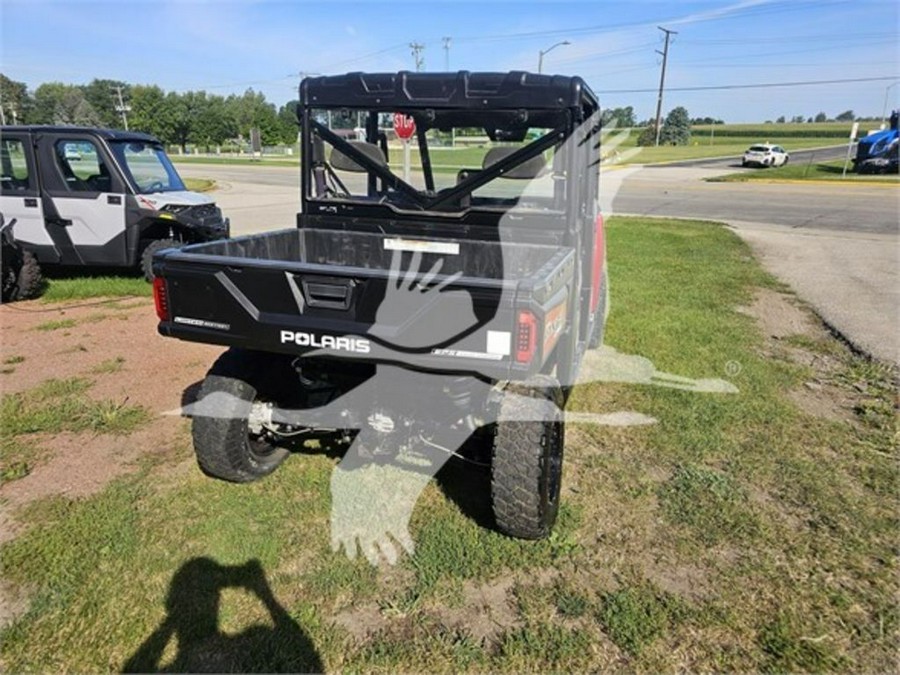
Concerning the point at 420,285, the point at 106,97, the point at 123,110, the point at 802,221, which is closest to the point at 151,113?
the point at 123,110

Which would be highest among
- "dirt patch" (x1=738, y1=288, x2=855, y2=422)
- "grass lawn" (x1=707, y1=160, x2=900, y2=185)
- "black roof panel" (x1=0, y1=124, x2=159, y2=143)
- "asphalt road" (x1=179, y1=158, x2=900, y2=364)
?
"black roof panel" (x1=0, y1=124, x2=159, y2=143)

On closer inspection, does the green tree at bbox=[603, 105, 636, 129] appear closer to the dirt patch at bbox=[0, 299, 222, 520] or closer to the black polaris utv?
the black polaris utv

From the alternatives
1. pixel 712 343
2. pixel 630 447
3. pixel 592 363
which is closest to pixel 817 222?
pixel 712 343

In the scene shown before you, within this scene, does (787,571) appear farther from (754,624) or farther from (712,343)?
(712,343)

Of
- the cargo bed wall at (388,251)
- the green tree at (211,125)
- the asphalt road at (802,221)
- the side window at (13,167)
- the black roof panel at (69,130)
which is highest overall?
the green tree at (211,125)

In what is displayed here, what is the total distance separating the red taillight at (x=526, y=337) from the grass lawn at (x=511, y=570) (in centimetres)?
110

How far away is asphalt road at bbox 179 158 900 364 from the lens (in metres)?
7.54

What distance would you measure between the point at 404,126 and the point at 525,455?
7.60 ft

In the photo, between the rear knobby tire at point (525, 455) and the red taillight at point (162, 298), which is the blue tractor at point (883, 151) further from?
the red taillight at point (162, 298)

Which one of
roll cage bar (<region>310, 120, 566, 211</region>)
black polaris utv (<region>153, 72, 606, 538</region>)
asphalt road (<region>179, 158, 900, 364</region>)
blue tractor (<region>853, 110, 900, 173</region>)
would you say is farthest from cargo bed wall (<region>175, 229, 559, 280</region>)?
blue tractor (<region>853, 110, 900, 173</region>)

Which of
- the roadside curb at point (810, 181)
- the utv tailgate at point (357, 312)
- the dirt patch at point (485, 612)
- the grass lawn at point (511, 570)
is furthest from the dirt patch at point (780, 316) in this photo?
the roadside curb at point (810, 181)

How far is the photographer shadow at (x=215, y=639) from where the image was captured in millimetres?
2352

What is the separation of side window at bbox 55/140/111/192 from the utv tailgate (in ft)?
18.4

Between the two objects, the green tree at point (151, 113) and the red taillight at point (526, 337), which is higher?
the green tree at point (151, 113)
